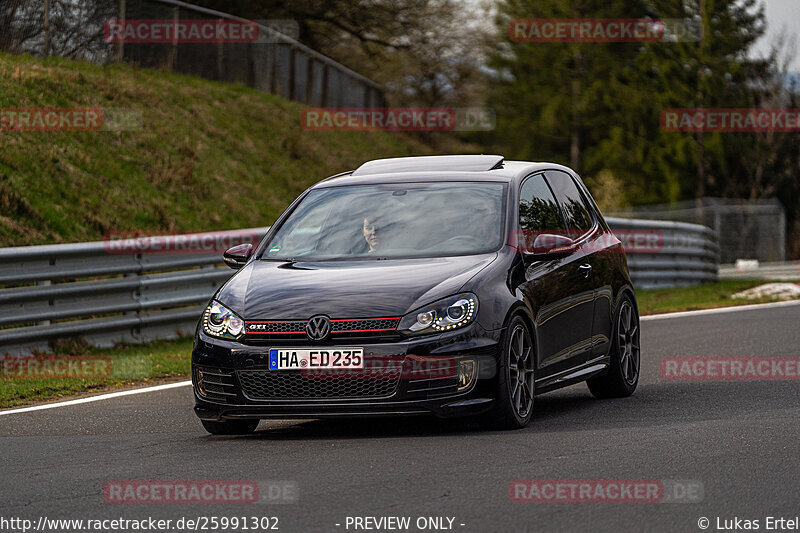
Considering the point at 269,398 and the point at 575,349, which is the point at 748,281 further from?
the point at 269,398

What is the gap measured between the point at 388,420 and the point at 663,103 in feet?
177

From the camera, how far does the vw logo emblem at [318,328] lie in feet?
25.9

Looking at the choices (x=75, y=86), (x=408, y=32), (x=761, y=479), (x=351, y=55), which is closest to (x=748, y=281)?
(x=75, y=86)

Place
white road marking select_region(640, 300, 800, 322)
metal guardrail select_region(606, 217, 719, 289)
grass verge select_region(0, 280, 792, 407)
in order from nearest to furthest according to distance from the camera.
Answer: grass verge select_region(0, 280, 792, 407), white road marking select_region(640, 300, 800, 322), metal guardrail select_region(606, 217, 719, 289)

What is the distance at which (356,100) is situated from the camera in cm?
4488

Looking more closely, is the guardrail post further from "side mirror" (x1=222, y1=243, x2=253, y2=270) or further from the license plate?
the license plate

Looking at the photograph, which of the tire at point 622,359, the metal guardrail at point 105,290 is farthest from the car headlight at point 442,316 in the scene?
the metal guardrail at point 105,290

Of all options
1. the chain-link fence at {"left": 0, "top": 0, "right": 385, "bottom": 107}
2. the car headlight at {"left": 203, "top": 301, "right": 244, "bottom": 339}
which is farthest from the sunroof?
the chain-link fence at {"left": 0, "top": 0, "right": 385, "bottom": 107}

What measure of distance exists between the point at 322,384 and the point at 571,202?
10.2 feet

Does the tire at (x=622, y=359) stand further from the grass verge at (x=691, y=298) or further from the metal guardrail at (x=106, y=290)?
the grass verge at (x=691, y=298)

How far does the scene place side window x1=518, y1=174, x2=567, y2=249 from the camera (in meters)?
9.14

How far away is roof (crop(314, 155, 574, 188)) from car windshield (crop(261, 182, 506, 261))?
0.27 ft

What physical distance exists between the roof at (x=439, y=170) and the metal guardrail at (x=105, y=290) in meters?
4.13

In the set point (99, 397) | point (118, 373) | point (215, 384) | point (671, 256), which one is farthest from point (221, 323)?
point (671, 256)
